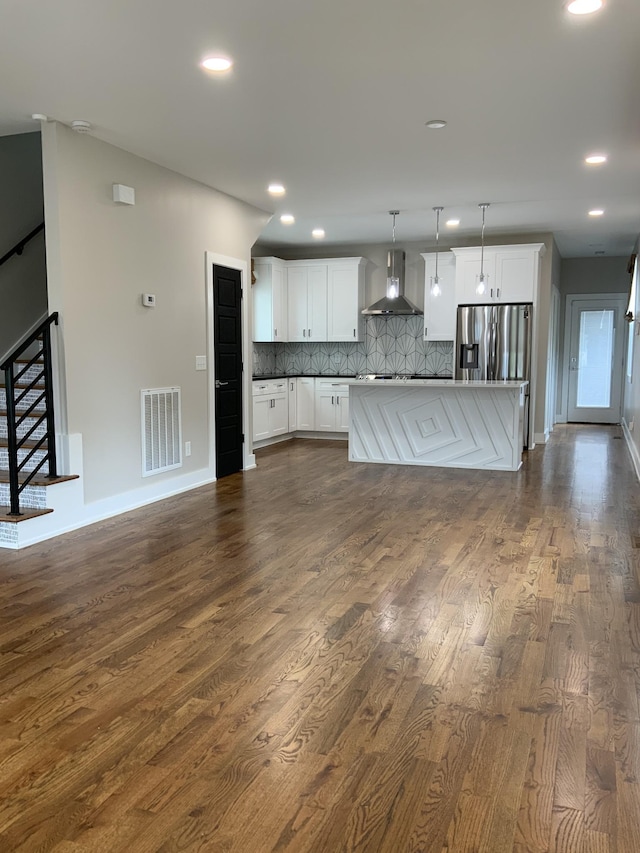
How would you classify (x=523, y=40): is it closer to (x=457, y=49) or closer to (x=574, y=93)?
(x=457, y=49)

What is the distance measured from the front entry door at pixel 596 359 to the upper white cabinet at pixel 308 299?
4.13 m

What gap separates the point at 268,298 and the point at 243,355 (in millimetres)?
2686

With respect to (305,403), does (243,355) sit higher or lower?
higher

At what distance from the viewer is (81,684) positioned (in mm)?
2494

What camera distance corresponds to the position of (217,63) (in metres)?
3.47

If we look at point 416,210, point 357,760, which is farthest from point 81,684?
point 416,210

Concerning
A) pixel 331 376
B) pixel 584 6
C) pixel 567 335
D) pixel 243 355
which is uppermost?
pixel 584 6

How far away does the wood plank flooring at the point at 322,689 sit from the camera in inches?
69.1

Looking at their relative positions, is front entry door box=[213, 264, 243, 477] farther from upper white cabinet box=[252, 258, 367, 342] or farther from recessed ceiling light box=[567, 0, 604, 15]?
recessed ceiling light box=[567, 0, 604, 15]

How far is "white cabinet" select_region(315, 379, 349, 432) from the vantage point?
31.0 feet

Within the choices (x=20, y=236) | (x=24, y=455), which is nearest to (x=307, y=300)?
(x=20, y=236)

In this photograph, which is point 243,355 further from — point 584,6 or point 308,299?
point 584,6

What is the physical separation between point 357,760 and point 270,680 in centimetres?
59

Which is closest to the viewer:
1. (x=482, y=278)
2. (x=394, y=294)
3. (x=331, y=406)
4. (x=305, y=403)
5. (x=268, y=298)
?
(x=482, y=278)
